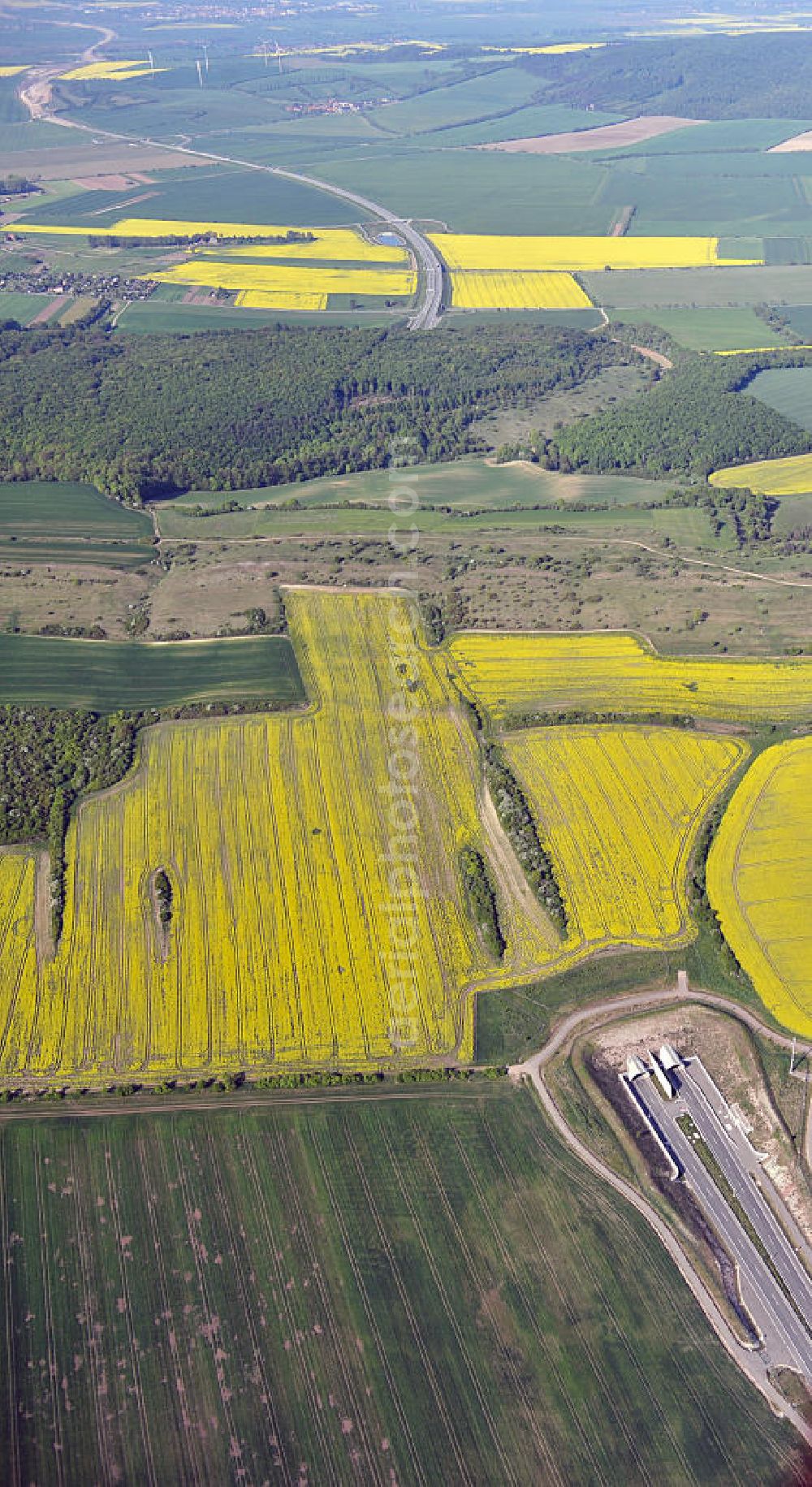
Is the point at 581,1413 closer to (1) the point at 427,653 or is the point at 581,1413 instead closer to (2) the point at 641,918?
(2) the point at 641,918

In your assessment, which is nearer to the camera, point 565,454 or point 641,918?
point 641,918

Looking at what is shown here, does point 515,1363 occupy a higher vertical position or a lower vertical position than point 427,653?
lower

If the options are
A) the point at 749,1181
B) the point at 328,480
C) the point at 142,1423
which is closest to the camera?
the point at 142,1423

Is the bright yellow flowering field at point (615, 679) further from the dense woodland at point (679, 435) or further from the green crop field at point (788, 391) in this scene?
the green crop field at point (788, 391)

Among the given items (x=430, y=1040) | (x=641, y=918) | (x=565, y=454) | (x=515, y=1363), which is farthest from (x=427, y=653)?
(x=515, y=1363)

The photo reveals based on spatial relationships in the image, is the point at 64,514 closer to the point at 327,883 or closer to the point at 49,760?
the point at 49,760

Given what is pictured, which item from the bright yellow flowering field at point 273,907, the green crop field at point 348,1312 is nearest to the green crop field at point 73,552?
the bright yellow flowering field at point 273,907

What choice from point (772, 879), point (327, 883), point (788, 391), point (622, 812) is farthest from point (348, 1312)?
point (788, 391)
